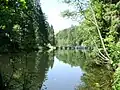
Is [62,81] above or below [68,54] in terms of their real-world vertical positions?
below

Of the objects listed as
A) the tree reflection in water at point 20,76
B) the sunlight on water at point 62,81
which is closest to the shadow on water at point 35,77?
the tree reflection in water at point 20,76

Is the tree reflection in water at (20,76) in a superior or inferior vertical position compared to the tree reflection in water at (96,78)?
superior

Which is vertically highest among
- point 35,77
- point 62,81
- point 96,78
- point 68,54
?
point 68,54

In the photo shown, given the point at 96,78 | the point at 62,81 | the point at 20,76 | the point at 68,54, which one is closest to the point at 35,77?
the point at 20,76

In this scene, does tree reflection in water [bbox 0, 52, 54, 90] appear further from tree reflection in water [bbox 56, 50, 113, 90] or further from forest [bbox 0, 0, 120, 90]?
tree reflection in water [bbox 56, 50, 113, 90]

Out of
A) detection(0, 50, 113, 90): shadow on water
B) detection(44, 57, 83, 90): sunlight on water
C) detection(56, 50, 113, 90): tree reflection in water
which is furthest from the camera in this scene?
detection(44, 57, 83, 90): sunlight on water

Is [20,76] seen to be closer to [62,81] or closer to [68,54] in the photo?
[62,81]

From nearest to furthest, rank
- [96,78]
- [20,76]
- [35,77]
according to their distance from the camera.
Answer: [20,76]
[96,78]
[35,77]

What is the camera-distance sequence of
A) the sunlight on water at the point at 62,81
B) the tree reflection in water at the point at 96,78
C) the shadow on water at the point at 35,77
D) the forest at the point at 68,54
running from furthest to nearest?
the sunlight on water at the point at 62,81, the tree reflection in water at the point at 96,78, the shadow on water at the point at 35,77, the forest at the point at 68,54

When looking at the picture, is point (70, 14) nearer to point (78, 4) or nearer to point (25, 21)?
point (78, 4)

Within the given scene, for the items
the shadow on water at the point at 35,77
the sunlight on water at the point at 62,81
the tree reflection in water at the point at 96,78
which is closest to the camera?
Answer: the shadow on water at the point at 35,77

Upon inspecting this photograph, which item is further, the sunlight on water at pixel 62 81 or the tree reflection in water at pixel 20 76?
the sunlight on water at pixel 62 81

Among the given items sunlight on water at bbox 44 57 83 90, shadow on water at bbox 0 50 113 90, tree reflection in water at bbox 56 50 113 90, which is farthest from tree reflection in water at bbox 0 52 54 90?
tree reflection in water at bbox 56 50 113 90

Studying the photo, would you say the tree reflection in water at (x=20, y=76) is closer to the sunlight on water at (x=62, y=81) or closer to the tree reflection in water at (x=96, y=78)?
the sunlight on water at (x=62, y=81)
